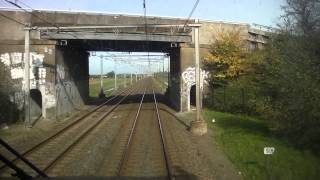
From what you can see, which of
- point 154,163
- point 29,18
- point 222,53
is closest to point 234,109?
point 222,53

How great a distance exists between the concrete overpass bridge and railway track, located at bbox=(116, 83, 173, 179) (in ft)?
21.8

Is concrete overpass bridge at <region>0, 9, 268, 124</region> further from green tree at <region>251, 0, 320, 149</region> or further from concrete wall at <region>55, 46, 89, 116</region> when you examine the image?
green tree at <region>251, 0, 320, 149</region>

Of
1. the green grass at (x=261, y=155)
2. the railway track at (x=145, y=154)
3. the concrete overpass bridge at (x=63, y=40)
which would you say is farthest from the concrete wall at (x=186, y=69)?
the green grass at (x=261, y=155)

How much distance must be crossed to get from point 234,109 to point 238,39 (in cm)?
651

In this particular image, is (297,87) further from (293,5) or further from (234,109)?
(234,109)

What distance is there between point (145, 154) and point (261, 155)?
432 cm

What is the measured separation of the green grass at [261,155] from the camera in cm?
1489

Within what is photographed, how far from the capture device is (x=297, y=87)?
18312 millimetres

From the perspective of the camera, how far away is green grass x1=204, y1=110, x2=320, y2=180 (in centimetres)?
1489

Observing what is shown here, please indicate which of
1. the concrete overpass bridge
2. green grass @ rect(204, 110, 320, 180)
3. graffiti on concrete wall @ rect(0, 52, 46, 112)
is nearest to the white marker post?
green grass @ rect(204, 110, 320, 180)

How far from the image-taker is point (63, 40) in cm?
3322

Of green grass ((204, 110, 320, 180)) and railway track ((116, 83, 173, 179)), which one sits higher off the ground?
green grass ((204, 110, 320, 180))

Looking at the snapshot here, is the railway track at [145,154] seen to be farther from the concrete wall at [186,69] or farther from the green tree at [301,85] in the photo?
the concrete wall at [186,69]

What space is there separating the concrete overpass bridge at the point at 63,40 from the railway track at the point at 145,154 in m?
6.65
